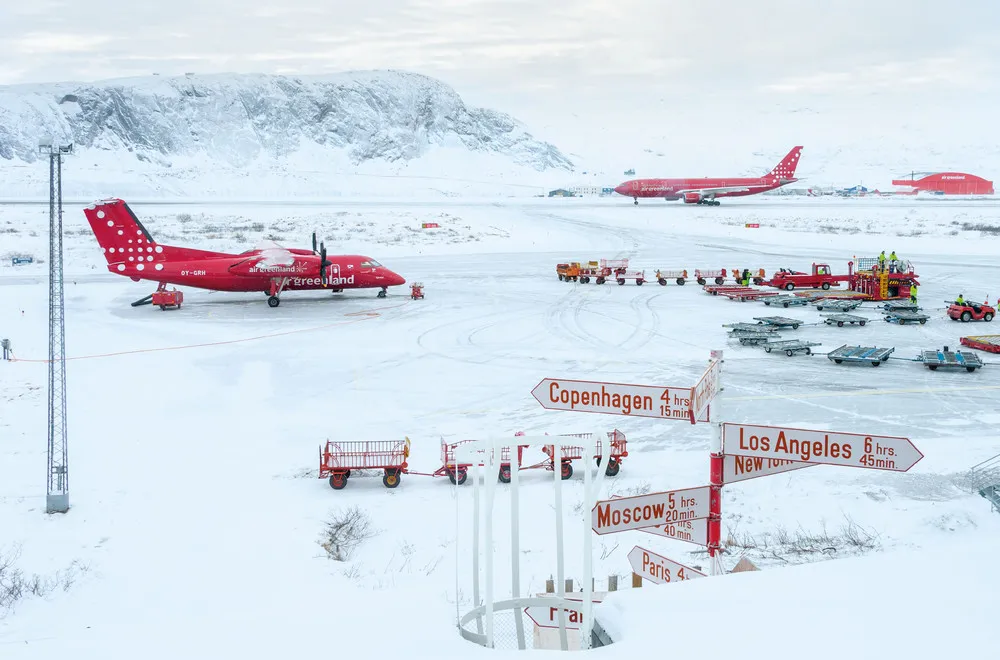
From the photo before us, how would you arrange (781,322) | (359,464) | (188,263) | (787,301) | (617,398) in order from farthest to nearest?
1. (188,263)
2. (787,301)
3. (781,322)
4. (359,464)
5. (617,398)

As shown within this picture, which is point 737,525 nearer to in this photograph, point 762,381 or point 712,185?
point 762,381

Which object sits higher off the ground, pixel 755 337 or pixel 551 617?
pixel 755 337

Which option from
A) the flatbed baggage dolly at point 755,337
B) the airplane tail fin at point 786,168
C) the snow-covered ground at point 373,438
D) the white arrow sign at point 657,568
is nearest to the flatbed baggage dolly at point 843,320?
the snow-covered ground at point 373,438

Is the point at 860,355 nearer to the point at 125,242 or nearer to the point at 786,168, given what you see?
the point at 125,242

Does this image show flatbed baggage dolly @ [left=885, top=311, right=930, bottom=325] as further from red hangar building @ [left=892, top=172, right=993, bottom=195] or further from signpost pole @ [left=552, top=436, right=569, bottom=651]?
red hangar building @ [left=892, top=172, right=993, bottom=195]

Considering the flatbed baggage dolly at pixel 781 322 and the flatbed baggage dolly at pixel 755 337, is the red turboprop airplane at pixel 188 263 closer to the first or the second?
the flatbed baggage dolly at pixel 755 337

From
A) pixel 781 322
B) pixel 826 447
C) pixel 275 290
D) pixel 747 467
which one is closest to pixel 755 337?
pixel 781 322
